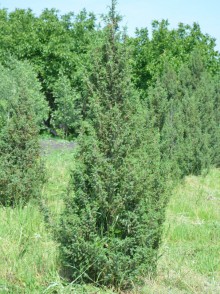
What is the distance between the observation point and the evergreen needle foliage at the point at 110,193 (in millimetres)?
4617

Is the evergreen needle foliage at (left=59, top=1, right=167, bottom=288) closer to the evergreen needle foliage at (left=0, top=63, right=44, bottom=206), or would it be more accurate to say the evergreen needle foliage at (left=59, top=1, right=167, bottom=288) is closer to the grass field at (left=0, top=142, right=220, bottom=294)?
the grass field at (left=0, top=142, right=220, bottom=294)

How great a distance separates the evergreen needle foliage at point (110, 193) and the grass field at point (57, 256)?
0.71ft

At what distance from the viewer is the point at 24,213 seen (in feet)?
22.5

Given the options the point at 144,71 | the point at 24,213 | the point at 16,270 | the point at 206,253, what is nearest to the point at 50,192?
the point at 24,213

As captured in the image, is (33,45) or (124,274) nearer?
(124,274)

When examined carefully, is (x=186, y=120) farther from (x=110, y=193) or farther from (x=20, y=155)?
(x=110, y=193)

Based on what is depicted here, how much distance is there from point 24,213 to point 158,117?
23.4 feet

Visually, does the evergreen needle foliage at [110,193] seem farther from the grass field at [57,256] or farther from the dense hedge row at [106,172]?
the grass field at [57,256]

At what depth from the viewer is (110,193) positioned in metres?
4.71

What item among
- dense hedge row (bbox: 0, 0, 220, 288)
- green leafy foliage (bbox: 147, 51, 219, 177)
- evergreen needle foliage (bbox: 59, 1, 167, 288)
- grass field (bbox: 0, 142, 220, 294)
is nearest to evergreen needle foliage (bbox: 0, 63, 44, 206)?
dense hedge row (bbox: 0, 0, 220, 288)

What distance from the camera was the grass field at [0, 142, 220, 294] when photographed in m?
4.57

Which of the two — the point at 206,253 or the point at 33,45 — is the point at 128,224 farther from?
the point at 33,45

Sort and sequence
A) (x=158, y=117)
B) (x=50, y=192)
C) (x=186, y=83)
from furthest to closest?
(x=186, y=83) → (x=158, y=117) → (x=50, y=192)

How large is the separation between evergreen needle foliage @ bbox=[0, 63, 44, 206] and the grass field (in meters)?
0.60
